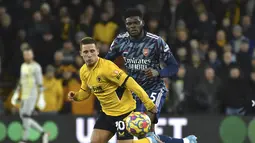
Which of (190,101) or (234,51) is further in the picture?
(234,51)

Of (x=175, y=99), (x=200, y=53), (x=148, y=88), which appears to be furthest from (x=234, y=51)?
(x=148, y=88)

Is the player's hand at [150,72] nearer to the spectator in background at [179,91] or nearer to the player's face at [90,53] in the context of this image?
the player's face at [90,53]

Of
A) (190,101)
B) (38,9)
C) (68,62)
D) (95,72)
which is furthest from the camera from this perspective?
(38,9)

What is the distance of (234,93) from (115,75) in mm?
6017

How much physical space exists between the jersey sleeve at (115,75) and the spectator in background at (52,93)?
6.78 metres

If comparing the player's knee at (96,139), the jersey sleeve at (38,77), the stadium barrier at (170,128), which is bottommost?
the stadium barrier at (170,128)

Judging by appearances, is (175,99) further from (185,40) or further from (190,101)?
(185,40)

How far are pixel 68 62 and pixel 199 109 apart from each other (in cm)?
338

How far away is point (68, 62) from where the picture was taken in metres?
16.8

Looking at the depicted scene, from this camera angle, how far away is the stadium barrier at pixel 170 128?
1486 centimetres

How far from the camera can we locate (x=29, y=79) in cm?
1574

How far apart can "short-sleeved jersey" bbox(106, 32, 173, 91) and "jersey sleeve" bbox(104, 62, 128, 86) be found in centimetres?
56

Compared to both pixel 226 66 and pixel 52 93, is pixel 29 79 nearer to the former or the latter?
pixel 52 93

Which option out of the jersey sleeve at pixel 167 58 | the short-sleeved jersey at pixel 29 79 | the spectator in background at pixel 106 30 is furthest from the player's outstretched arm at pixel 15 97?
the jersey sleeve at pixel 167 58
